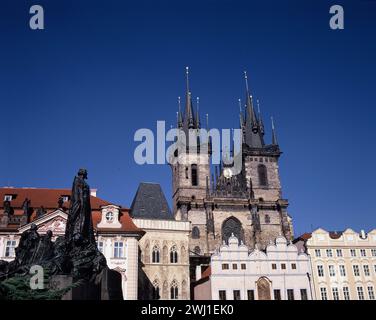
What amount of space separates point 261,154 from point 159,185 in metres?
20.7

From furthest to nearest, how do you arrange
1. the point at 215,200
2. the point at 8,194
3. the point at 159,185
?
1. the point at 215,200
2. the point at 159,185
3. the point at 8,194

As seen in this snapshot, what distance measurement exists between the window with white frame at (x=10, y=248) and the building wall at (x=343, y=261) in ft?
84.1

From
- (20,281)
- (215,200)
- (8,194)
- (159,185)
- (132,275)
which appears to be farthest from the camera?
(215,200)

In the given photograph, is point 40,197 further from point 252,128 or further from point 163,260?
point 252,128

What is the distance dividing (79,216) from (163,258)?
23.5 m

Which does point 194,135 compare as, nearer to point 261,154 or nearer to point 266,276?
point 261,154

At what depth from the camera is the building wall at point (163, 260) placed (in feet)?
111

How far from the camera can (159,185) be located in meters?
42.4

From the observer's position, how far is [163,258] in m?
34.8

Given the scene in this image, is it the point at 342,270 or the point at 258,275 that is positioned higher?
the point at 342,270

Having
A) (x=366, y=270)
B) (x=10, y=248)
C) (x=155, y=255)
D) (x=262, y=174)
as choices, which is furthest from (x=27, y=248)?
(x=262, y=174)
